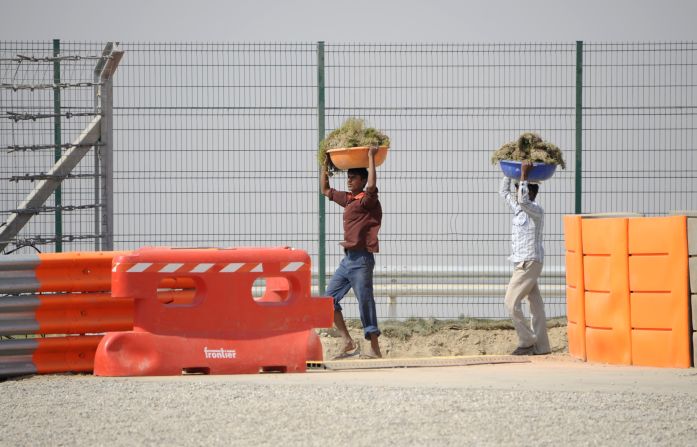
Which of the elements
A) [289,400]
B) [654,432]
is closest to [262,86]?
[289,400]

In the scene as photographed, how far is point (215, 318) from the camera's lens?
11.0m

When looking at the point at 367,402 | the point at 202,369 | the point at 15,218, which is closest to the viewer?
the point at 367,402

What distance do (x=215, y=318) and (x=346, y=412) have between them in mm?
2960

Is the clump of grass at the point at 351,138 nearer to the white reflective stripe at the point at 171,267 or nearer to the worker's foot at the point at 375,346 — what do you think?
the worker's foot at the point at 375,346

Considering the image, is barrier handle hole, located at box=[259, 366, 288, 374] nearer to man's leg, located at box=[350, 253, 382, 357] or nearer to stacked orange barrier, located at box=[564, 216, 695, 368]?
man's leg, located at box=[350, 253, 382, 357]

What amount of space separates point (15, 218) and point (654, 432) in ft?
28.8

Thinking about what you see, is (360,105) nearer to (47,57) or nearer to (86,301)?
(47,57)

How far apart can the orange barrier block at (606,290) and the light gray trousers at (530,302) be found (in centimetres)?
76

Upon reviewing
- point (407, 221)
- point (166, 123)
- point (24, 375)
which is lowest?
point (24, 375)

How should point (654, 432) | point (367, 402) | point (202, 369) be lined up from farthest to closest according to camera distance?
1. point (202, 369)
2. point (367, 402)
3. point (654, 432)

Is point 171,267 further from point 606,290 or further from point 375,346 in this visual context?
point 606,290

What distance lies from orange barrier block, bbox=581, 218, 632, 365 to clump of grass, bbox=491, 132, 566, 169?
3.02ft

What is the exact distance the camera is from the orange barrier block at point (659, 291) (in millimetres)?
10930

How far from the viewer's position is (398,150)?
14742 millimetres
